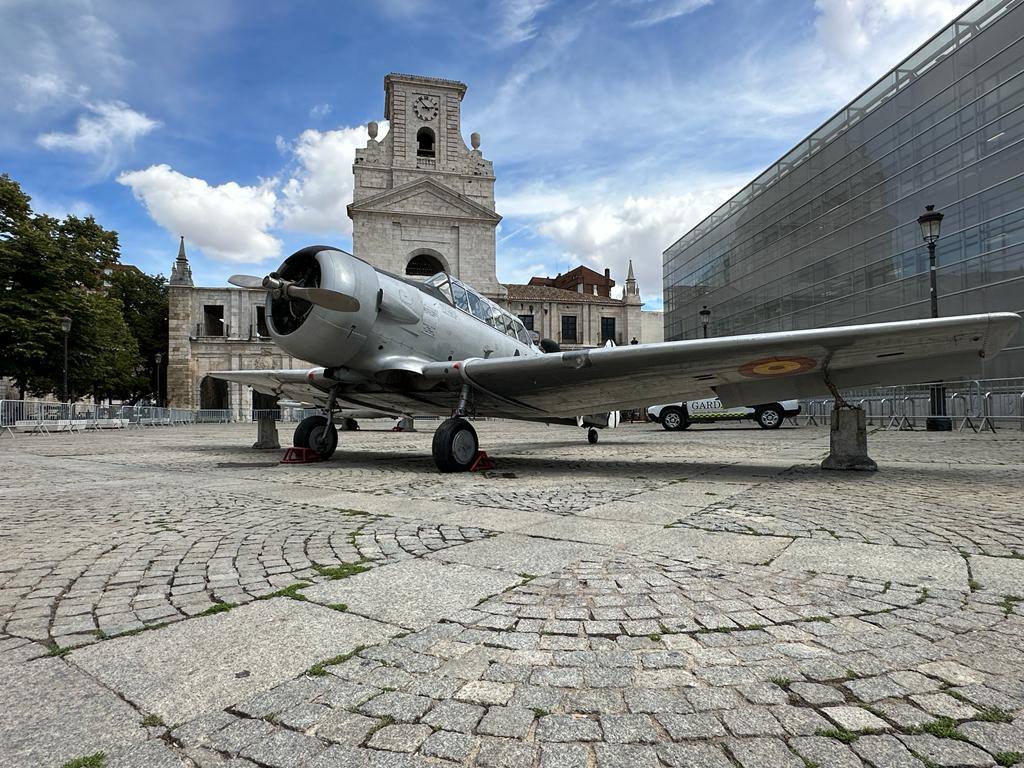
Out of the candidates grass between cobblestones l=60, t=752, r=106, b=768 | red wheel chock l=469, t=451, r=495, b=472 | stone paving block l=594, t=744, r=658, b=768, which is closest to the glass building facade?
red wheel chock l=469, t=451, r=495, b=472

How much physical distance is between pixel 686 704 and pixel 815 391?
7171 mm

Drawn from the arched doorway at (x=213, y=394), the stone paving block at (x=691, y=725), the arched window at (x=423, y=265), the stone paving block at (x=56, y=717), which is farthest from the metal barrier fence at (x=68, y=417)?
the stone paving block at (x=691, y=725)

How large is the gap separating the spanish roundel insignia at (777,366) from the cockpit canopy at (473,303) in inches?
189

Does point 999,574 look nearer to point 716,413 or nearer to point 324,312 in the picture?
point 324,312

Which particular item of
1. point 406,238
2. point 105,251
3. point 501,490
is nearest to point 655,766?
point 501,490

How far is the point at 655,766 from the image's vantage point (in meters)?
1.28

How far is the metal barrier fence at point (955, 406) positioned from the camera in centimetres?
1644

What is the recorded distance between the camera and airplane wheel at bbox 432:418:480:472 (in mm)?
7438

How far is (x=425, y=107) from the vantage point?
48.5 m

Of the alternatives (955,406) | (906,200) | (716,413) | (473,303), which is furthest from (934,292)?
(473,303)

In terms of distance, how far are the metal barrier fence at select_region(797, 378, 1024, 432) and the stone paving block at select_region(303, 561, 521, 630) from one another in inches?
535

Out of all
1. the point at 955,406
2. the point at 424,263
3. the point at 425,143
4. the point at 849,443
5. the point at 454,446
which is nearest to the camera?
the point at 849,443

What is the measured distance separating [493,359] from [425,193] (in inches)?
1626

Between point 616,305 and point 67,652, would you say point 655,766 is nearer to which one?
point 67,652
